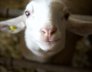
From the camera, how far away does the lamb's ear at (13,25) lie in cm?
123

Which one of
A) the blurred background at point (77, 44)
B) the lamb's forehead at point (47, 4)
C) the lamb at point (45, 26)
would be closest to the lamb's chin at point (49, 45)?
the lamb at point (45, 26)

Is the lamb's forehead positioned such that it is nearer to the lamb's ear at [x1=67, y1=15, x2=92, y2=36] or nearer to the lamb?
the lamb

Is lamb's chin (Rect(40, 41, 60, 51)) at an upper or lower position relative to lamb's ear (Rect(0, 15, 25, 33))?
lower

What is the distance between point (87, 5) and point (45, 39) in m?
0.56

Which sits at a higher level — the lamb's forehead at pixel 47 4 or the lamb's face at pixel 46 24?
the lamb's forehead at pixel 47 4

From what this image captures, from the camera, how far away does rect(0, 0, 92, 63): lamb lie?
1.03 meters

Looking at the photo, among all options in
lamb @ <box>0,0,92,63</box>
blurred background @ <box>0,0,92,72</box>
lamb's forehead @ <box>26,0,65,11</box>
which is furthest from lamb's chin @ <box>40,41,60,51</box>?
blurred background @ <box>0,0,92,72</box>

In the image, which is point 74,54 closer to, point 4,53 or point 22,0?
point 4,53

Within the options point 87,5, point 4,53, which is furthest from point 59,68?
point 87,5

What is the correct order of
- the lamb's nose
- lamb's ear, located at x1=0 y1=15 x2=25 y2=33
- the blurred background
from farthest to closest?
the blurred background, lamb's ear, located at x1=0 y1=15 x2=25 y2=33, the lamb's nose

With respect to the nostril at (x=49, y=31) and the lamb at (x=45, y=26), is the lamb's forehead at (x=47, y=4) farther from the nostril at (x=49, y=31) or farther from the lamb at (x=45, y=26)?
the nostril at (x=49, y=31)

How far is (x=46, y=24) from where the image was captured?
1.02m

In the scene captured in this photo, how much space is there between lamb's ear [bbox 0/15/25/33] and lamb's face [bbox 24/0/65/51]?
0.09 metres

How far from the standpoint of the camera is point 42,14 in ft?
3.51
